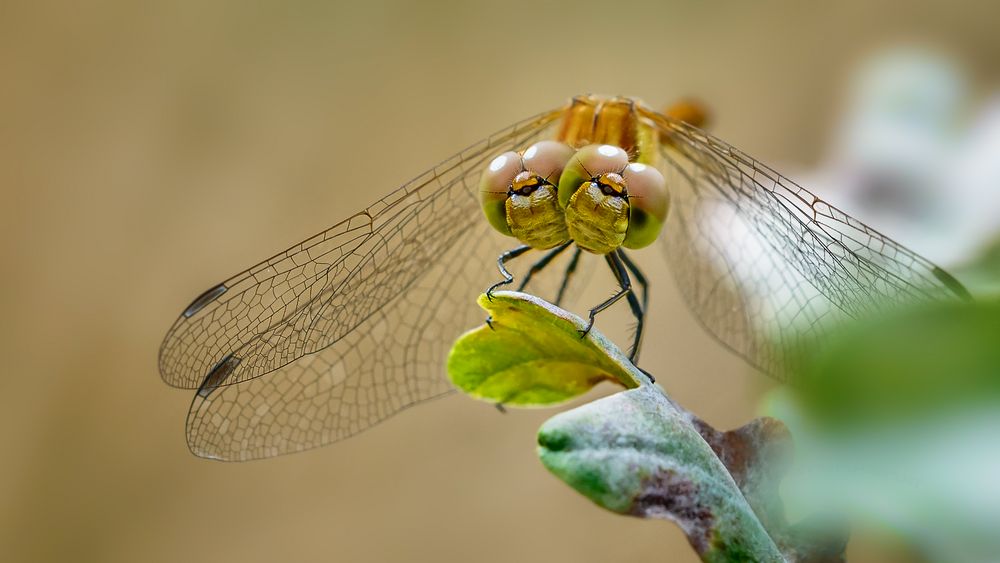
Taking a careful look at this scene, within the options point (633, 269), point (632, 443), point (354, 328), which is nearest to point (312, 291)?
point (354, 328)

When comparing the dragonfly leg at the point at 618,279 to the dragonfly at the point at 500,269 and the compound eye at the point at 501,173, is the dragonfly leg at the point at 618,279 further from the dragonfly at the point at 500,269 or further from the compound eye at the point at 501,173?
the compound eye at the point at 501,173

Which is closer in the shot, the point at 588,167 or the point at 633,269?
the point at 588,167

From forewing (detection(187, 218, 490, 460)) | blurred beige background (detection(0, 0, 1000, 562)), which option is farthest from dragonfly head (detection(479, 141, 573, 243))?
blurred beige background (detection(0, 0, 1000, 562))

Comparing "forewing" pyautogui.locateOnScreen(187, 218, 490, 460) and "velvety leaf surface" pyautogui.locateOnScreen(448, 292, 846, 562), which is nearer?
"velvety leaf surface" pyautogui.locateOnScreen(448, 292, 846, 562)

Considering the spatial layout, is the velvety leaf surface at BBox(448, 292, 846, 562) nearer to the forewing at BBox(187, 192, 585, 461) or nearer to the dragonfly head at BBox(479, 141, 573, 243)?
the dragonfly head at BBox(479, 141, 573, 243)

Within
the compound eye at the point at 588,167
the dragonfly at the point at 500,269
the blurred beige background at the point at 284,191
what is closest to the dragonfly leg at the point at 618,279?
the dragonfly at the point at 500,269

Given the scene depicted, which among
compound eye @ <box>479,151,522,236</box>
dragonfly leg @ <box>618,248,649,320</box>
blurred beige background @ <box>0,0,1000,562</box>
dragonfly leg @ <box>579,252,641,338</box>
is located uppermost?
blurred beige background @ <box>0,0,1000,562</box>

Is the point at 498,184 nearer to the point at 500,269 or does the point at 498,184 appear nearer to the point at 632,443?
the point at 500,269

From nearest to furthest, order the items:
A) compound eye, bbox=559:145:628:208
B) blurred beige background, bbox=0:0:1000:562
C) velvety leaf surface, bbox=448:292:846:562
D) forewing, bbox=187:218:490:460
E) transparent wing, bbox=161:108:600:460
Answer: velvety leaf surface, bbox=448:292:846:562
compound eye, bbox=559:145:628:208
transparent wing, bbox=161:108:600:460
forewing, bbox=187:218:490:460
blurred beige background, bbox=0:0:1000:562
